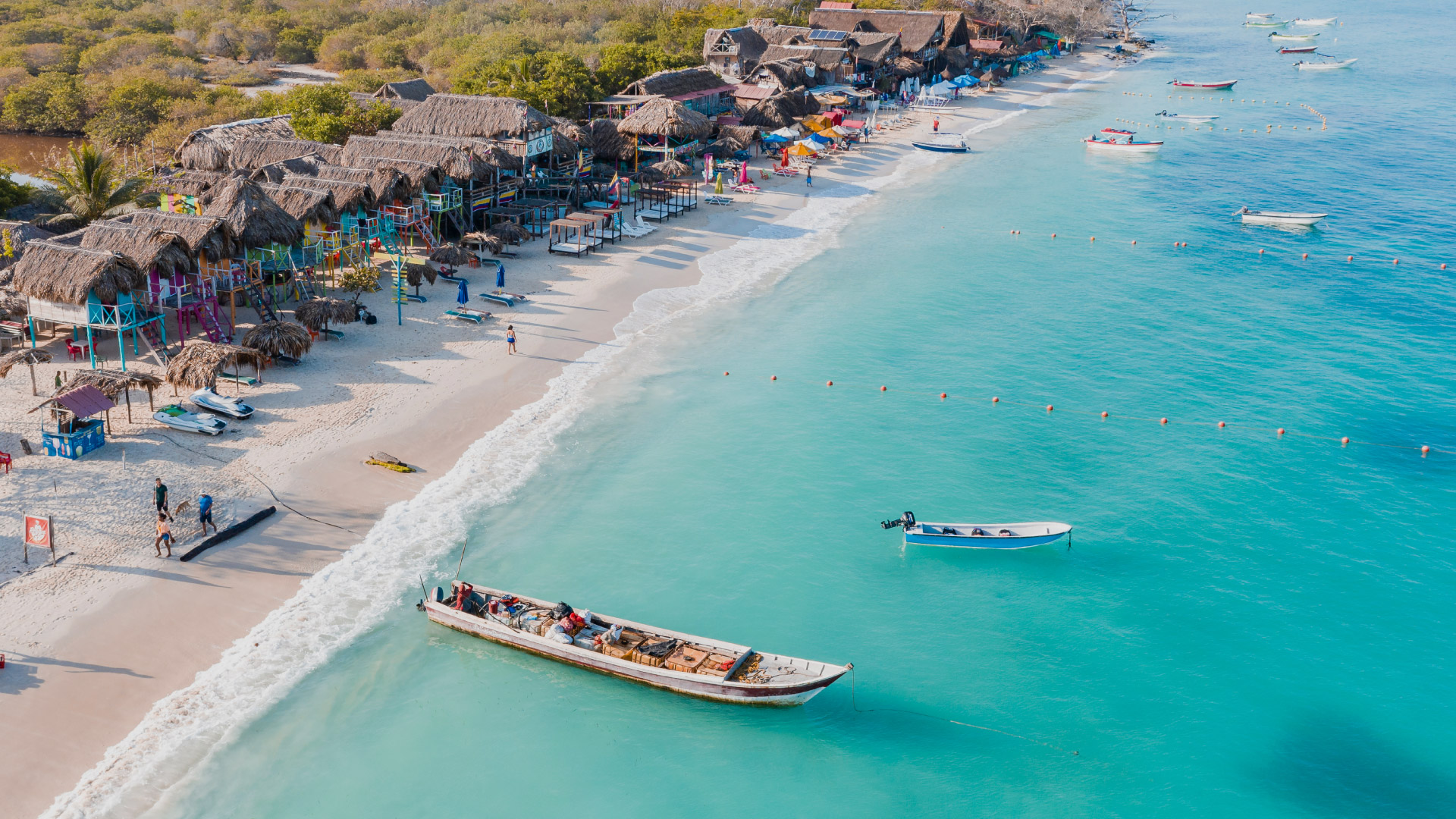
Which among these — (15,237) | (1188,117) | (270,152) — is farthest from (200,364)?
(1188,117)

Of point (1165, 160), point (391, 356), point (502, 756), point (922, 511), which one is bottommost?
point (502, 756)

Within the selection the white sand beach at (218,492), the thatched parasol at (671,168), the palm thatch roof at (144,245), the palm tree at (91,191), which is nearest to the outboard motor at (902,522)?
the white sand beach at (218,492)

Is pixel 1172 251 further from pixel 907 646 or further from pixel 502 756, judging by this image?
pixel 502 756

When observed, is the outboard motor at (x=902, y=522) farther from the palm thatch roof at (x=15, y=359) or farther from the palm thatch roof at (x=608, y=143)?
the palm thatch roof at (x=608, y=143)

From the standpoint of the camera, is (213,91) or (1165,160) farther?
(1165,160)

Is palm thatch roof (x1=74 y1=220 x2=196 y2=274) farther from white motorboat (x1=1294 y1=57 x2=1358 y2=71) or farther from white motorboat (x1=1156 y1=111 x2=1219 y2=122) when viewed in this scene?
white motorboat (x1=1294 y1=57 x2=1358 y2=71)

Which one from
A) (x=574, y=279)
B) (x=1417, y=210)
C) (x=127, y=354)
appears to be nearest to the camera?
(x=127, y=354)

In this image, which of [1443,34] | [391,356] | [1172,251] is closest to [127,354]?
[391,356]
